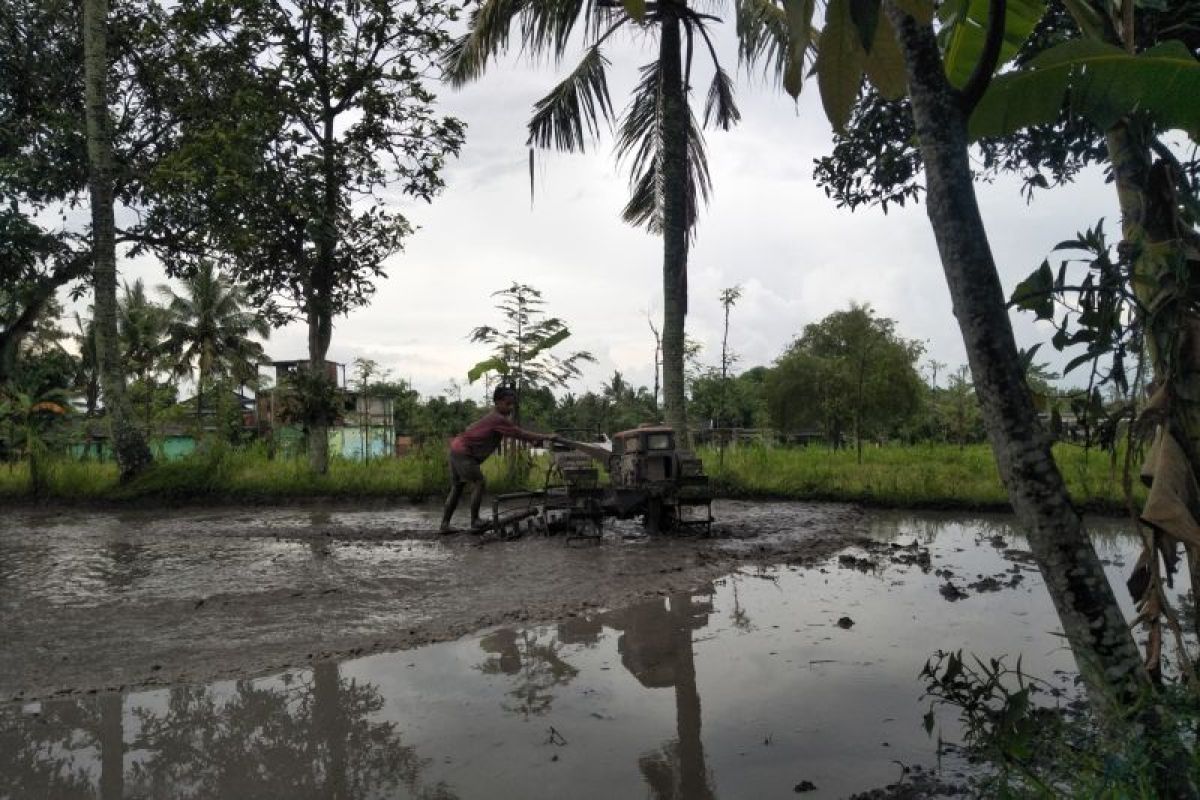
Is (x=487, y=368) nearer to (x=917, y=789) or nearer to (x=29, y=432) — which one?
(x=29, y=432)

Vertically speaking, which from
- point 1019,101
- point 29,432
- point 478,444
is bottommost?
point 478,444

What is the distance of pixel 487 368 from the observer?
46.3 feet

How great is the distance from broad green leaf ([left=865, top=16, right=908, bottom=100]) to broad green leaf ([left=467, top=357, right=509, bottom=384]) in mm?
11836

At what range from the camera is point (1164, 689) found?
2.40 m

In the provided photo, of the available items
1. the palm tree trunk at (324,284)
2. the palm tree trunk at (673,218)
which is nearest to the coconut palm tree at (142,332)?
the palm tree trunk at (324,284)

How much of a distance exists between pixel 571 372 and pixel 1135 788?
13.4 m

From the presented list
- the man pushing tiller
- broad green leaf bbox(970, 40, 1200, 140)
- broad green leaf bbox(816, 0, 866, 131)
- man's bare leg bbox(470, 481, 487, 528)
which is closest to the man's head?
the man pushing tiller

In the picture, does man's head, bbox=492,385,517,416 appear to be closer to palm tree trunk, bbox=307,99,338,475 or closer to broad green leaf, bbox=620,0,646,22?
palm tree trunk, bbox=307,99,338,475

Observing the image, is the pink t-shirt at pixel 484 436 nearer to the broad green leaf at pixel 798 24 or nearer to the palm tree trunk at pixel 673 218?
the palm tree trunk at pixel 673 218

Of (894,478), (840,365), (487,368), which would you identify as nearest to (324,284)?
(487,368)

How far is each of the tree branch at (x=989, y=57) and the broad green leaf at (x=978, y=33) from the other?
0.90m

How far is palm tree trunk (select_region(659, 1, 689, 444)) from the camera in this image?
40.7 feet

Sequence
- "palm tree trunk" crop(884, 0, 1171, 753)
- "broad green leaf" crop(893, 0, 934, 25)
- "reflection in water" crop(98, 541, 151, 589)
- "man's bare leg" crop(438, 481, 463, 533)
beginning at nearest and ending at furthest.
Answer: "broad green leaf" crop(893, 0, 934, 25), "palm tree trunk" crop(884, 0, 1171, 753), "reflection in water" crop(98, 541, 151, 589), "man's bare leg" crop(438, 481, 463, 533)

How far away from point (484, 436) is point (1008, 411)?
296 inches
